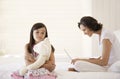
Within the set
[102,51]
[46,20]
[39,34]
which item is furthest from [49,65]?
[46,20]

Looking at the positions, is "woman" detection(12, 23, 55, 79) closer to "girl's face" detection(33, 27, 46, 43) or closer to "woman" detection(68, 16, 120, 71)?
"girl's face" detection(33, 27, 46, 43)

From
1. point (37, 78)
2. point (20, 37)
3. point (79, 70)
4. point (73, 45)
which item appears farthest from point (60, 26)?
point (37, 78)

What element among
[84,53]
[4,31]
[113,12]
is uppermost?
[113,12]

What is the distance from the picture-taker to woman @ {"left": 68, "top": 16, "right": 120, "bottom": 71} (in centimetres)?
229

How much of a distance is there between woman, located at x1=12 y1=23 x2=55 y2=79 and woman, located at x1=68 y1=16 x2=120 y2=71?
0.25 m

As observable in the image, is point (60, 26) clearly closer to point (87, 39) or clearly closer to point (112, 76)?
point (87, 39)

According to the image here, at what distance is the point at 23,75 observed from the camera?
6.94 ft

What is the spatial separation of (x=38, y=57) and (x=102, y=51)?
21.2 inches

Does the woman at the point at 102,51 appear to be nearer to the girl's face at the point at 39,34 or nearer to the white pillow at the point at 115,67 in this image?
the white pillow at the point at 115,67

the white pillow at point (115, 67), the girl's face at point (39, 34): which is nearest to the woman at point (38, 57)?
the girl's face at point (39, 34)

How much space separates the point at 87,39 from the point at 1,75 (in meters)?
2.05

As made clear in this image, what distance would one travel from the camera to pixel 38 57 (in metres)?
2.24

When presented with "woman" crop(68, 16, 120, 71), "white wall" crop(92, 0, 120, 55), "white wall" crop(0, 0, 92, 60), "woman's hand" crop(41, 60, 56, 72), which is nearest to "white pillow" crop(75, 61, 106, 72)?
"woman" crop(68, 16, 120, 71)

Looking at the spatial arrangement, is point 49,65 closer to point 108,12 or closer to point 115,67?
point 115,67
